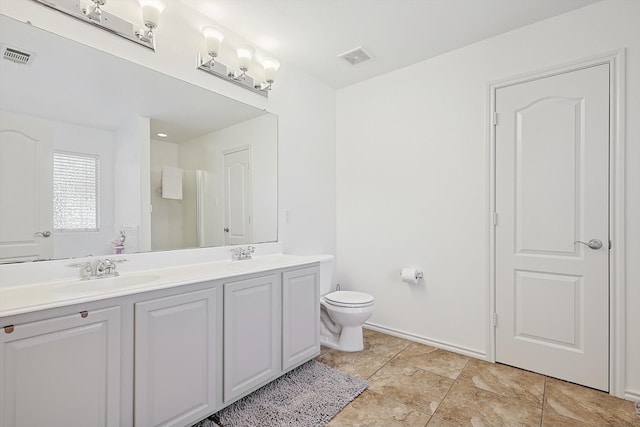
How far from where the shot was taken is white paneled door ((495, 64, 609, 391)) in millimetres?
1982

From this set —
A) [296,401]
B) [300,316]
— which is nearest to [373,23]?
[300,316]

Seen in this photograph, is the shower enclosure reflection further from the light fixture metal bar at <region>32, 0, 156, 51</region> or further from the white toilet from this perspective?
the white toilet

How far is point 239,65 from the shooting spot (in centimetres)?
227

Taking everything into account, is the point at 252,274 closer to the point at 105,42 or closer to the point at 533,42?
the point at 105,42

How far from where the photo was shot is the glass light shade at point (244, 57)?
2234 mm

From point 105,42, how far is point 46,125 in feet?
1.76

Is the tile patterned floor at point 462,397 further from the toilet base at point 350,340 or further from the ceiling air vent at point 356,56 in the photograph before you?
the ceiling air vent at point 356,56

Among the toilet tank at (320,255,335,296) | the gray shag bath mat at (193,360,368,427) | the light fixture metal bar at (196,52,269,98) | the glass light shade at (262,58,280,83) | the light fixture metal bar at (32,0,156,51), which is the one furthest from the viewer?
the toilet tank at (320,255,335,296)

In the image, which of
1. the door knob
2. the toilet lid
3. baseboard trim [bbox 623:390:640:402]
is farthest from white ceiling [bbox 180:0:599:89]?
baseboard trim [bbox 623:390:640:402]

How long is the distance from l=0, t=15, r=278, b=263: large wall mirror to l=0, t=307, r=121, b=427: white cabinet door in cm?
54

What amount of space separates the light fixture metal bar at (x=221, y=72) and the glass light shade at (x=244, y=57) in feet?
0.36

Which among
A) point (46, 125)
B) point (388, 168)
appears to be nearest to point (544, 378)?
point (388, 168)

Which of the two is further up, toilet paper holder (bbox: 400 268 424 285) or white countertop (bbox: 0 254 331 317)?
white countertop (bbox: 0 254 331 317)

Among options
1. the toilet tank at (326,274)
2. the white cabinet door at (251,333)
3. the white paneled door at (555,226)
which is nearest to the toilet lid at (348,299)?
the toilet tank at (326,274)
